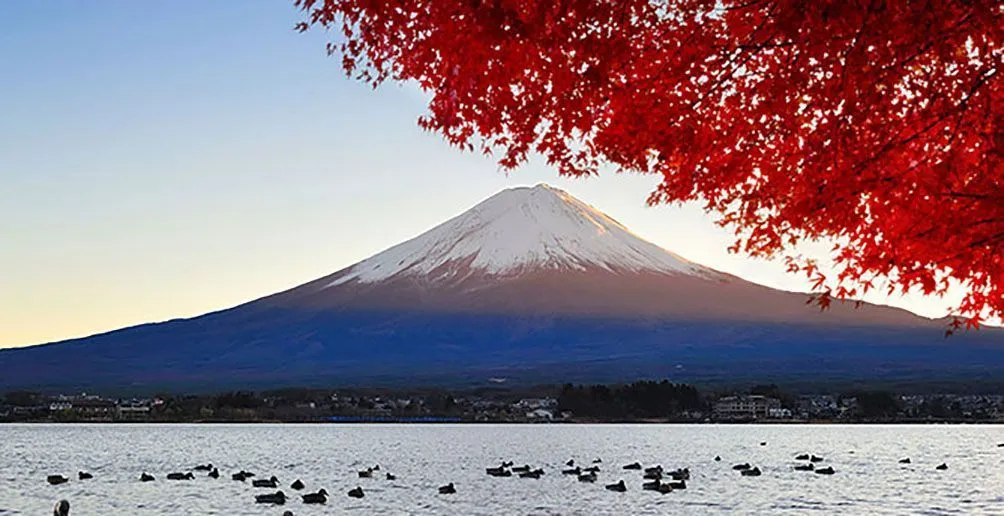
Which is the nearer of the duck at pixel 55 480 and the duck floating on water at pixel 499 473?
the duck at pixel 55 480

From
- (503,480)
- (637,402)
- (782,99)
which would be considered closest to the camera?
(782,99)

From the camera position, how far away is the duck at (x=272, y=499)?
4647 cm

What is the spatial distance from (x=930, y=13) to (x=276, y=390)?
189507mm

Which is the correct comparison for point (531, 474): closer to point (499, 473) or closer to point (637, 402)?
point (499, 473)

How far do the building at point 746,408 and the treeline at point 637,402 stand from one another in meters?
9.91

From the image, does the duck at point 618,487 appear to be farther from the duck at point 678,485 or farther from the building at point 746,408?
the building at point 746,408

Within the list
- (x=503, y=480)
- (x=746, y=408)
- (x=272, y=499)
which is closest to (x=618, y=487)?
(x=503, y=480)

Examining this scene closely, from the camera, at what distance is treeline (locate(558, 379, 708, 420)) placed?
157750mm

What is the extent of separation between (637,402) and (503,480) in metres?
100

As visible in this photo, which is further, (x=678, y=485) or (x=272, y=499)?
(x=678, y=485)

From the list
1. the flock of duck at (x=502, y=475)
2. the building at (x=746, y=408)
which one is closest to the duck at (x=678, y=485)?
the flock of duck at (x=502, y=475)

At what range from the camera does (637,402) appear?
6255 inches

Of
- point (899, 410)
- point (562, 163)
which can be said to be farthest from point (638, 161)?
point (899, 410)

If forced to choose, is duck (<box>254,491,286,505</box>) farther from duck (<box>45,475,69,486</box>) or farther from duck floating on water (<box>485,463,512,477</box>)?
duck floating on water (<box>485,463,512,477</box>)
